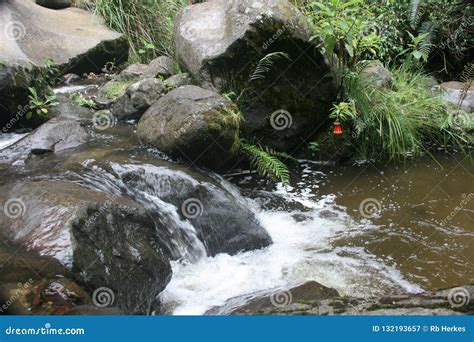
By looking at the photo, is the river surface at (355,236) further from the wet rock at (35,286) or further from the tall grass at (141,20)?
the tall grass at (141,20)

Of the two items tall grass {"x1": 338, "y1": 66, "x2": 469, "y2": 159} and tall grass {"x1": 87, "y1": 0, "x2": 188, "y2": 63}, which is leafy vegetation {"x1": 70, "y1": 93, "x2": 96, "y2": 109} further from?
tall grass {"x1": 338, "y1": 66, "x2": 469, "y2": 159}

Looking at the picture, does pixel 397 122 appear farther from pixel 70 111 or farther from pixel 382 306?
pixel 70 111

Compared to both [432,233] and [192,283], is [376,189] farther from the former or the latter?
[192,283]

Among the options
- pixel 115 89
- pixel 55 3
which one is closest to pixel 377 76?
pixel 115 89

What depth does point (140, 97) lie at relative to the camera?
5988 millimetres

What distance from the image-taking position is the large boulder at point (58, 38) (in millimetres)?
7051

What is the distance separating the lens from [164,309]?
359 cm

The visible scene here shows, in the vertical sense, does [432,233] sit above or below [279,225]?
above

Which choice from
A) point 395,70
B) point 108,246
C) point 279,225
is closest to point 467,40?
point 395,70

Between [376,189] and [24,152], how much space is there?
12.0 ft
